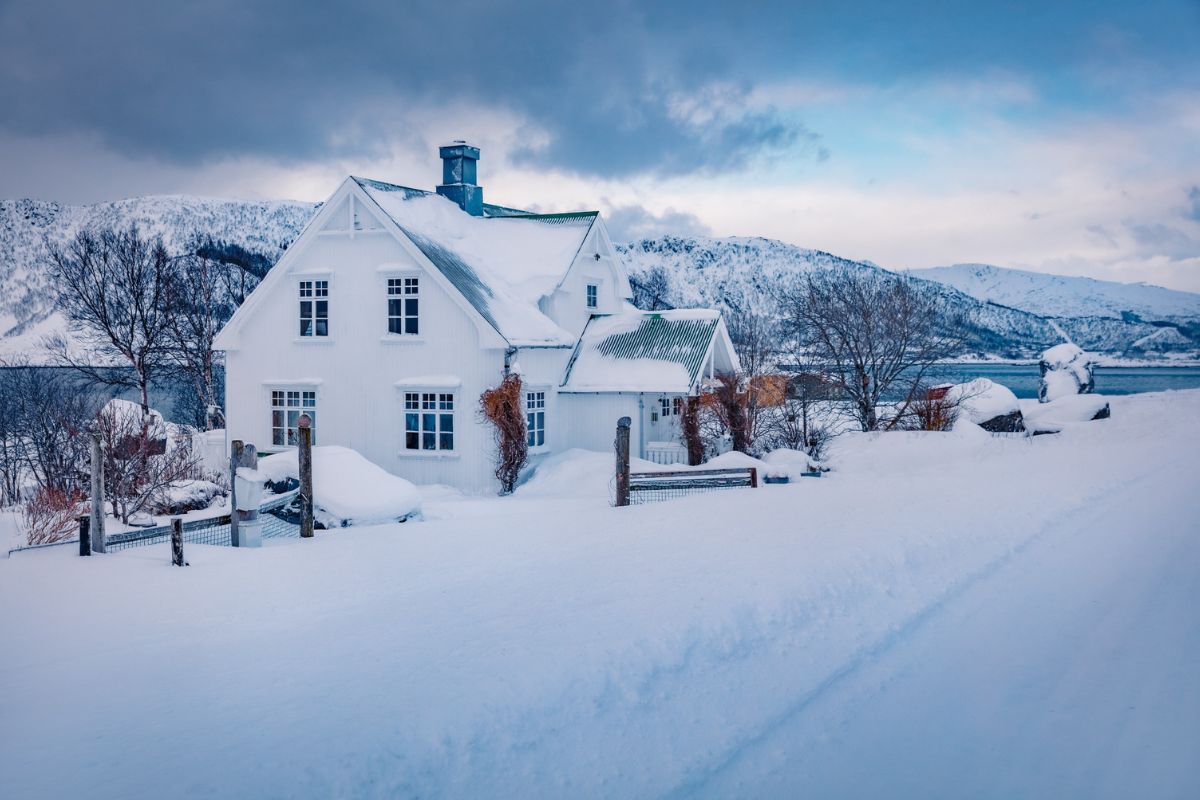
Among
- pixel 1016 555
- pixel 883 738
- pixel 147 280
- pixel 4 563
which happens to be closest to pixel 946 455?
pixel 1016 555

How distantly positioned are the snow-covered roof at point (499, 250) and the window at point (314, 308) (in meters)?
3.10

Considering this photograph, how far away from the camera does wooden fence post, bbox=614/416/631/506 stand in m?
17.4

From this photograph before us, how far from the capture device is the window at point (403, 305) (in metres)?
24.1

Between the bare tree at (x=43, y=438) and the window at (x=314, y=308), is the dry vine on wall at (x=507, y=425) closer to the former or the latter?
the window at (x=314, y=308)

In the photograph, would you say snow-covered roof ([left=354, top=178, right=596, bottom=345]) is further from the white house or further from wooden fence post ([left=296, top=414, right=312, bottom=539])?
wooden fence post ([left=296, top=414, right=312, bottom=539])

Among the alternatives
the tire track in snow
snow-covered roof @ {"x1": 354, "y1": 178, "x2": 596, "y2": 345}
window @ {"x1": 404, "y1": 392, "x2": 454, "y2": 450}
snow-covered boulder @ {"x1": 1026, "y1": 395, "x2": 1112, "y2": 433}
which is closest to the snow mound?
window @ {"x1": 404, "y1": 392, "x2": 454, "y2": 450}

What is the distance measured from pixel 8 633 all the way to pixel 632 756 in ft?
20.5

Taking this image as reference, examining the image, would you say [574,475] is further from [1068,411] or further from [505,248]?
[1068,411]

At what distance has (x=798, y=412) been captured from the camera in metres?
27.1

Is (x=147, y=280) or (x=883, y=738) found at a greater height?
(x=147, y=280)

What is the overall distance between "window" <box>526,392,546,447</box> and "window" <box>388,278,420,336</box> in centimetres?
370

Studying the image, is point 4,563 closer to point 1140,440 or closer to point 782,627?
point 782,627

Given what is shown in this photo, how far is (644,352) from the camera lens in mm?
26719

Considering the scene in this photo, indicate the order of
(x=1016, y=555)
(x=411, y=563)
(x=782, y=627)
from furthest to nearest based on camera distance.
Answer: (x=1016, y=555)
(x=411, y=563)
(x=782, y=627)
